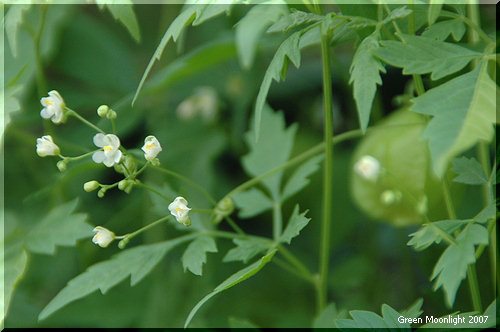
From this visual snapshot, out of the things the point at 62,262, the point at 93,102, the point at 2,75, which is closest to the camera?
the point at 2,75

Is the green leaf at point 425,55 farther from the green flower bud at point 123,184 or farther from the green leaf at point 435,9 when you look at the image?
the green flower bud at point 123,184

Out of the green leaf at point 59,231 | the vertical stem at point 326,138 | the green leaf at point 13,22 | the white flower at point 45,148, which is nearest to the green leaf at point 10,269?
the green leaf at point 59,231

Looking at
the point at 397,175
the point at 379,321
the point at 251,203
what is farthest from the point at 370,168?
the point at 379,321

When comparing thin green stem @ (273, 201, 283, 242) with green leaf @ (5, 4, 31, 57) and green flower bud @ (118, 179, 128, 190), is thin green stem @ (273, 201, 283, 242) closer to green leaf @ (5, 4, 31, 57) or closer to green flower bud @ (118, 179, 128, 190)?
green flower bud @ (118, 179, 128, 190)

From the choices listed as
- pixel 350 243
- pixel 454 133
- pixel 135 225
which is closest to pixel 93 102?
pixel 135 225

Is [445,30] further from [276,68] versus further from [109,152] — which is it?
[109,152]

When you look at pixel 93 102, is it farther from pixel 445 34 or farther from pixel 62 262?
pixel 445 34
